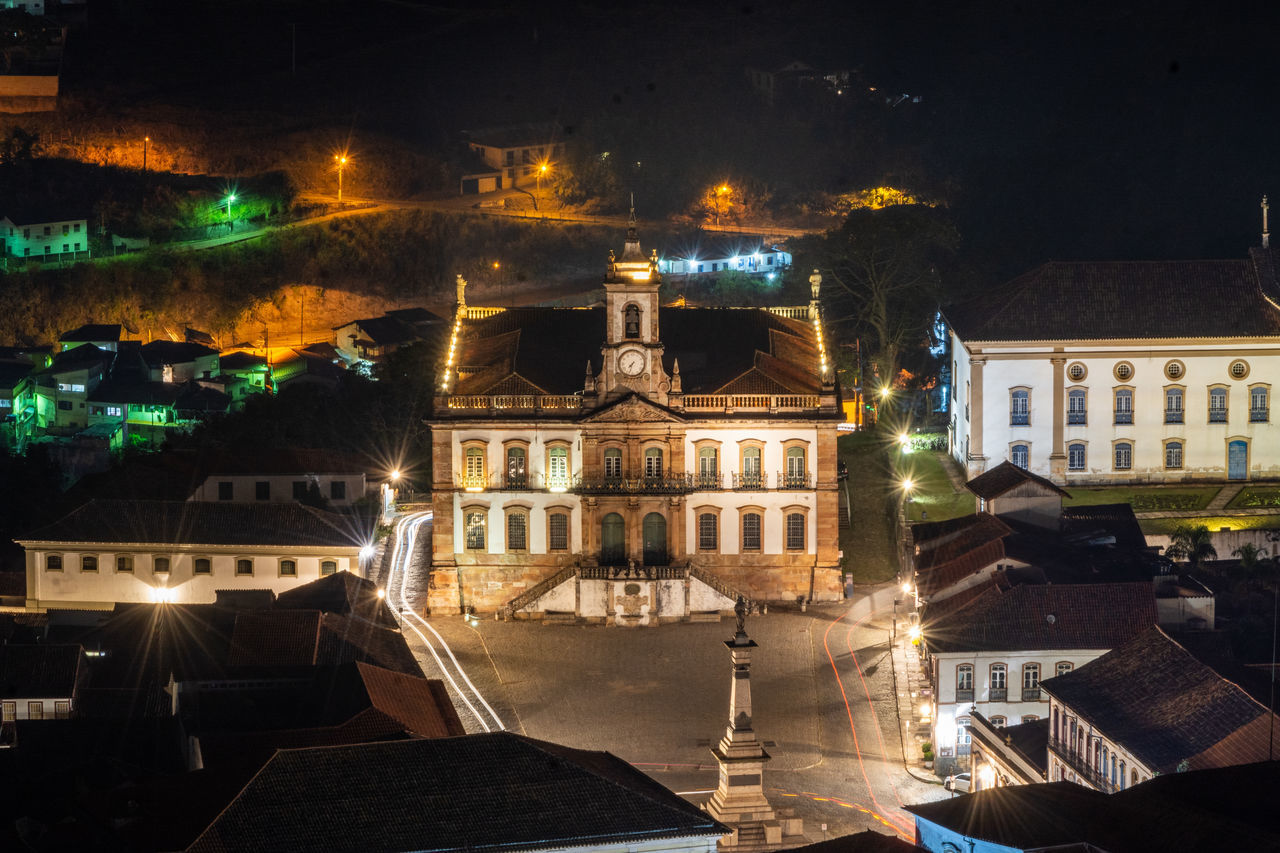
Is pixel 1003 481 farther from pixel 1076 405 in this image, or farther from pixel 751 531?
pixel 751 531

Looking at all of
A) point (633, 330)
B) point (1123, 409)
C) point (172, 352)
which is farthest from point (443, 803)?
point (172, 352)

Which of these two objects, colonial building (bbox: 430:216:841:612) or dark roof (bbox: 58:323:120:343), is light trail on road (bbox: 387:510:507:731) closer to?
colonial building (bbox: 430:216:841:612)

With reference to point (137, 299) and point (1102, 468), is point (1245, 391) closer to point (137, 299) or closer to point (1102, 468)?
point (1102, 468)

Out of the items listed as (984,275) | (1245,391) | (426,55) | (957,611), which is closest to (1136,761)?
(957,611)

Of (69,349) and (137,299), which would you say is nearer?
(69,349)

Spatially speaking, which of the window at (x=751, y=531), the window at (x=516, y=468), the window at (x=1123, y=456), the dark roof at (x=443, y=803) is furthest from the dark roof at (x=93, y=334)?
the dark roof at (x=443, y=803)
